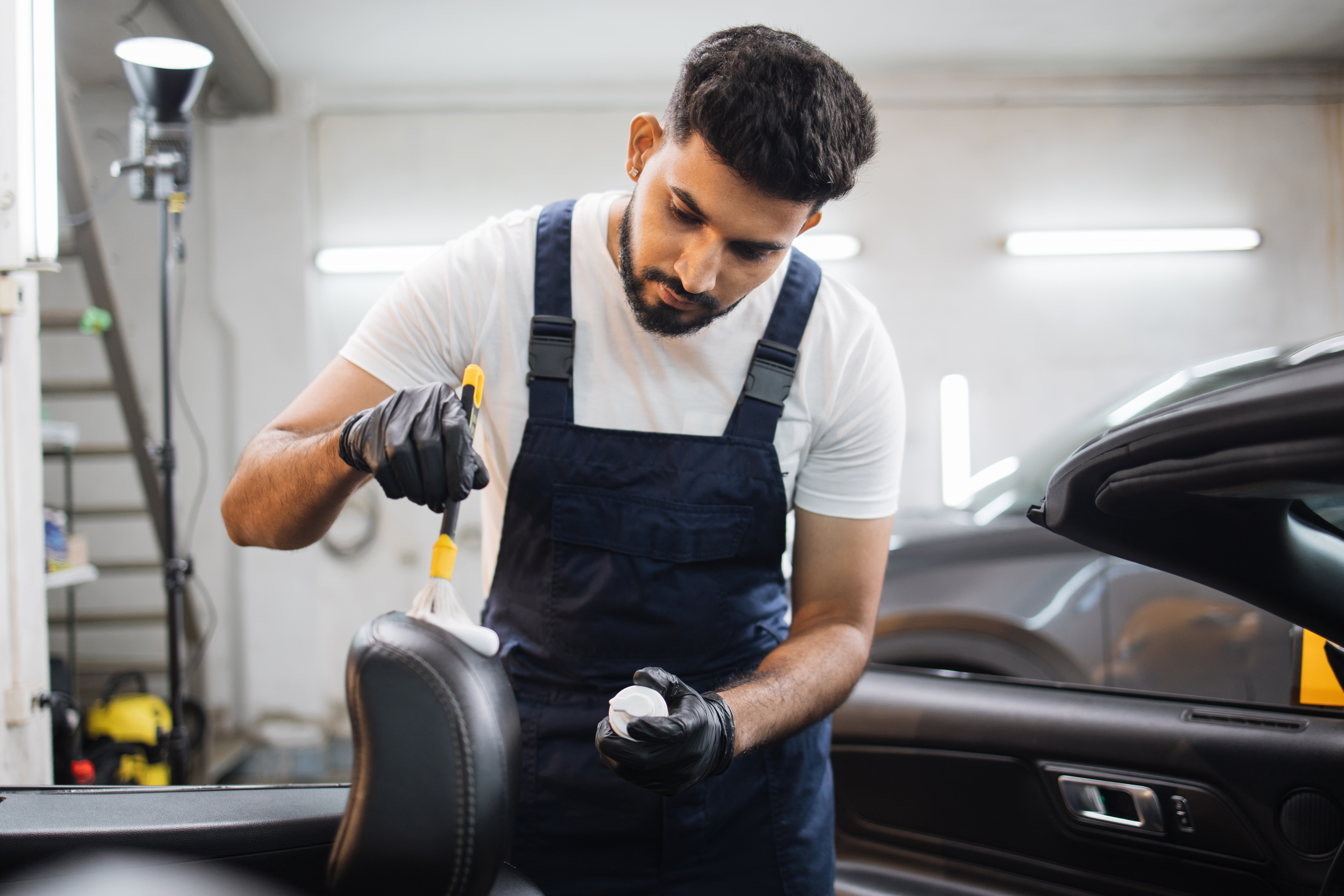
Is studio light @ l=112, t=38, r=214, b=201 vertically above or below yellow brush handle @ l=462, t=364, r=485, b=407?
above

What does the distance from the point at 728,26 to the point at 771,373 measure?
113 inches

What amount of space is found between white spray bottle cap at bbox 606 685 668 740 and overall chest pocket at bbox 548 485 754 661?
281mm

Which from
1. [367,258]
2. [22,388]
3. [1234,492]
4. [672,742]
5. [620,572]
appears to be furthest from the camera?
[367,258]

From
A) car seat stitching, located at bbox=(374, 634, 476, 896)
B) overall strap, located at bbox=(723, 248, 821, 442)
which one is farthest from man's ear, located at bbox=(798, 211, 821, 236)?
car seat stitching, located at bbox=(374, 634, 476, 896)

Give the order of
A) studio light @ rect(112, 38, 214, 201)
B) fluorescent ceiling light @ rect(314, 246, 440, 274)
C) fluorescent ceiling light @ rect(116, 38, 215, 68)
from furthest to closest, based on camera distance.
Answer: fluorescent ceiling light @ rect(314, 246, 440, 274) < studio light @ rect(112, 38, 214, 201) < fluorescent ceiling light @ rect(116, 38, 215, 68)

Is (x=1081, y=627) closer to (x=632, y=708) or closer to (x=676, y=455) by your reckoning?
(x=676, y=455)

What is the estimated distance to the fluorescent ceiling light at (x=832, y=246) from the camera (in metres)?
4.09

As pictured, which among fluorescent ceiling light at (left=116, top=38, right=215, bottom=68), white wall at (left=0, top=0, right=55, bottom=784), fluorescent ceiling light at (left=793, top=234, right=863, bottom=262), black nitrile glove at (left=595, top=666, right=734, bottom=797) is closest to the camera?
black nitrile glove at (left=595, top=666, right=734, bottom=797)

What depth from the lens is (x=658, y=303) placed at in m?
1.14

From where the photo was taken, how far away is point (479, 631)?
2.72 feet

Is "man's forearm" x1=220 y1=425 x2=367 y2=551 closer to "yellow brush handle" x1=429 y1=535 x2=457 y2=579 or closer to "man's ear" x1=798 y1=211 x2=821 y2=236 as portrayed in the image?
"yellow brush handle" x1=429 y1=535 x2=457 y2=579

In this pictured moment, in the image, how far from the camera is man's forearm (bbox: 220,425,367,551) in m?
1.00

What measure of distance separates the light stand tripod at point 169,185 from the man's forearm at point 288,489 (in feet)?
5.93

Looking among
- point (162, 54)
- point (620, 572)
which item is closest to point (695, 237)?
point (620, 572)
